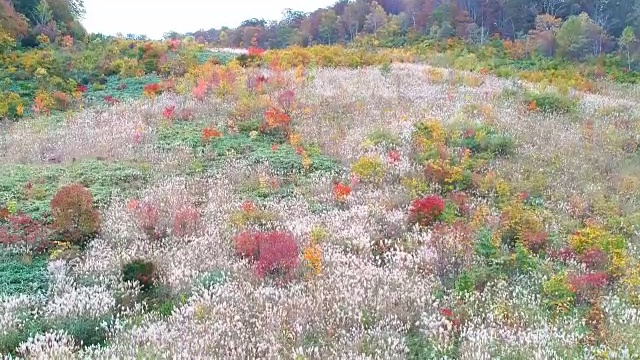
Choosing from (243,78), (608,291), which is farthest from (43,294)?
(243,78)

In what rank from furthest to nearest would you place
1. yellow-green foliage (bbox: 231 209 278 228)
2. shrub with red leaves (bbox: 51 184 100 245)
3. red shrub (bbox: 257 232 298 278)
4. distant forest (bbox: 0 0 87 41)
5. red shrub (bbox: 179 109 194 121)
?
distant forest (bbox: 0 0 87 41) → red shrub (bbox: 179 109 194 121) → yellow-green foliage (bbox: 231 209 278 228) → shrub with red leaves (bbox: 51 184 100 245) → red shrub (bbox: 257 232 298 278)

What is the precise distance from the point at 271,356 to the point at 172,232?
3954 mm

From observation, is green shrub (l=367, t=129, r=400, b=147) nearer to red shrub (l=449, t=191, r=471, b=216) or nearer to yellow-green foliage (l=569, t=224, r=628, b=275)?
red shrub (l=449, t=191, r=471, b=216)

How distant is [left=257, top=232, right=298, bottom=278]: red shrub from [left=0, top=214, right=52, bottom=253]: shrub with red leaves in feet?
11.1

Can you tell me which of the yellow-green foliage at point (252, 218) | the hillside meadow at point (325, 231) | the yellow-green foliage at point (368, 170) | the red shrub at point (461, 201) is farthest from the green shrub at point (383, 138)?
the yellow-green foliage at point (252, 218)

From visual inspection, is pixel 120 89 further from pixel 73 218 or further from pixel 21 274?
pixel 21 274

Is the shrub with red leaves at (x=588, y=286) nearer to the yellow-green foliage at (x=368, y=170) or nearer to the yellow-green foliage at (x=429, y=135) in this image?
the yellow-green foliage at (x=368, y=170)

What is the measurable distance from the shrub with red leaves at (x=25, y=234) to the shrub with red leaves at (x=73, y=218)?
0.78 feet

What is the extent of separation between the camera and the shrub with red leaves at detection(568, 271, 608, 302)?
20.9ft

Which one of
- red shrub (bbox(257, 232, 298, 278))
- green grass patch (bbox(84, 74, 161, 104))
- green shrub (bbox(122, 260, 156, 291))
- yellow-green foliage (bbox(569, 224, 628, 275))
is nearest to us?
green shrub (bbox(122, 260, 156, 291))

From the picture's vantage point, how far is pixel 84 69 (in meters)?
25.5

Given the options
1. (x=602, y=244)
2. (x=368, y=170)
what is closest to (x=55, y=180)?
(x=368, y=170)

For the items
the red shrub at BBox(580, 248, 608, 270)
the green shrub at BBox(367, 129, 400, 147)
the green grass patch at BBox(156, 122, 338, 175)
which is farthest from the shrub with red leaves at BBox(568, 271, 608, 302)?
the green shrub at BBox(367, 129, 400, 147)

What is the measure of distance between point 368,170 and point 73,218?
544 cm
